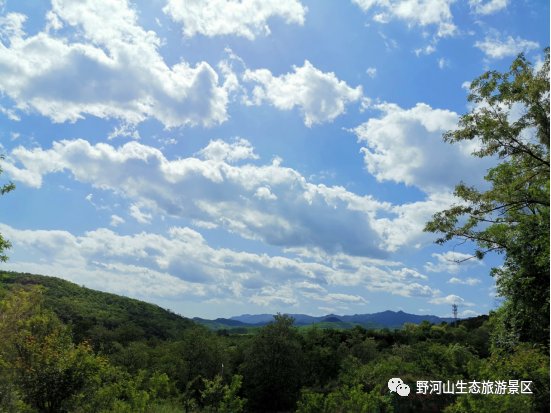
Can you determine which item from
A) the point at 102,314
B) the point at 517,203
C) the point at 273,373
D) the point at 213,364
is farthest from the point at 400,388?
the point at 102,314

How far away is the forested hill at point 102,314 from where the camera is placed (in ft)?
327

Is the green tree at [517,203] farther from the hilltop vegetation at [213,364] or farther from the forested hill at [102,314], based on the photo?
the forested hill at [102,314]

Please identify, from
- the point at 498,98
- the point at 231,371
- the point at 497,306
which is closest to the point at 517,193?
the point at 498,98

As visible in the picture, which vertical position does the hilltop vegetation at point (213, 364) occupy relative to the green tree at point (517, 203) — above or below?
below

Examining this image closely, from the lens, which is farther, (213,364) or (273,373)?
(213,364)

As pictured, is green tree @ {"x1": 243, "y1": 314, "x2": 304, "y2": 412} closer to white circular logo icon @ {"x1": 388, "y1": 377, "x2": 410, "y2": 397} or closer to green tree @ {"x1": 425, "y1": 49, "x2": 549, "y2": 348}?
white circular logo icon @ {"x1": 388, "y1": 377, "x2": 410, "y2": 397}

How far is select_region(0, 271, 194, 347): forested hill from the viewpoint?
3920 inches

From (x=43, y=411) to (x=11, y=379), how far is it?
198 cm

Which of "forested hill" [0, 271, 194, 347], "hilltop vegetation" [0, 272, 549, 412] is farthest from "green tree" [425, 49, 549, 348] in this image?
"forested hill" [0, 271, 194, 347]

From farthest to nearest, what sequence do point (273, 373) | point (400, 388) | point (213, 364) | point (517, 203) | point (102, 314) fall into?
point (102, 314), point (213, 364), point (273, 373), point (400, 388), point (517, 203)

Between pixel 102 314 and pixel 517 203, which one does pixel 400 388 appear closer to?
pixel 517 203

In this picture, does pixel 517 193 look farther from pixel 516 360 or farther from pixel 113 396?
pixel 113 396

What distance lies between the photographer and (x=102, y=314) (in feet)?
424

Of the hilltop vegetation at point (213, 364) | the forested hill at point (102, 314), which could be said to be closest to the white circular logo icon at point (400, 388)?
the hilltop vegetation at point (213, 364)
